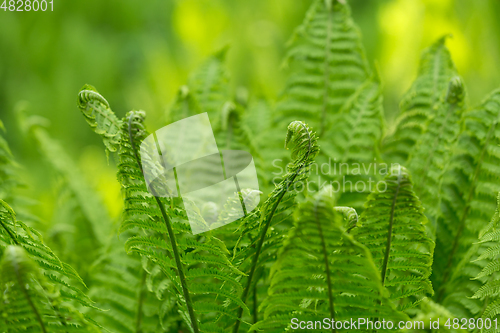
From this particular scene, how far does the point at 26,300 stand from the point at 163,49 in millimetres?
1907

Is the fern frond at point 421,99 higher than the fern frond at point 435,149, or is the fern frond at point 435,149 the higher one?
the fern frond at point 421,99

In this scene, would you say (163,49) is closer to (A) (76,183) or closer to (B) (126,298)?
(A) (76,183)

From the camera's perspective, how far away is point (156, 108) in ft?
5.12

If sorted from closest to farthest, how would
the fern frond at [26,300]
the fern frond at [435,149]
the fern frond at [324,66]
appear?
the fern frond at [26,300] → the fern frond at [435,149] → the fern frond at [324,66]

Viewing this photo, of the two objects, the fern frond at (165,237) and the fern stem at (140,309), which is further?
the fern stem at (140,309)

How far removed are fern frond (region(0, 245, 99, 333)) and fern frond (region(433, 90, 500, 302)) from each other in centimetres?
30

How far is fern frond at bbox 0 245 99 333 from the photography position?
183mm

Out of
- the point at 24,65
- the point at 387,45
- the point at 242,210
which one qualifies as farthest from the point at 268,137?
the point at 24,65

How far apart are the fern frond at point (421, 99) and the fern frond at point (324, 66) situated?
0.06 m

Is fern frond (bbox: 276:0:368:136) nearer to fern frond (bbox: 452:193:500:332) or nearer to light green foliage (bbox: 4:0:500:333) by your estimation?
light green foliage (bbox: 4:0:500:333)

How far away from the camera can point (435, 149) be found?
0.37 m

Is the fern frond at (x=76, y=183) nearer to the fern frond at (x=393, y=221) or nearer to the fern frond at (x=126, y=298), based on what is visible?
the fern frond at (x=126, y=298)

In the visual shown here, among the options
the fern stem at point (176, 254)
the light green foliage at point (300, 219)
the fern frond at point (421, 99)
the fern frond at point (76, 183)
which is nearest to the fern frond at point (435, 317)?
the light green foliage at point (300, 219)

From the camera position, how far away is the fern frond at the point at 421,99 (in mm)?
424
